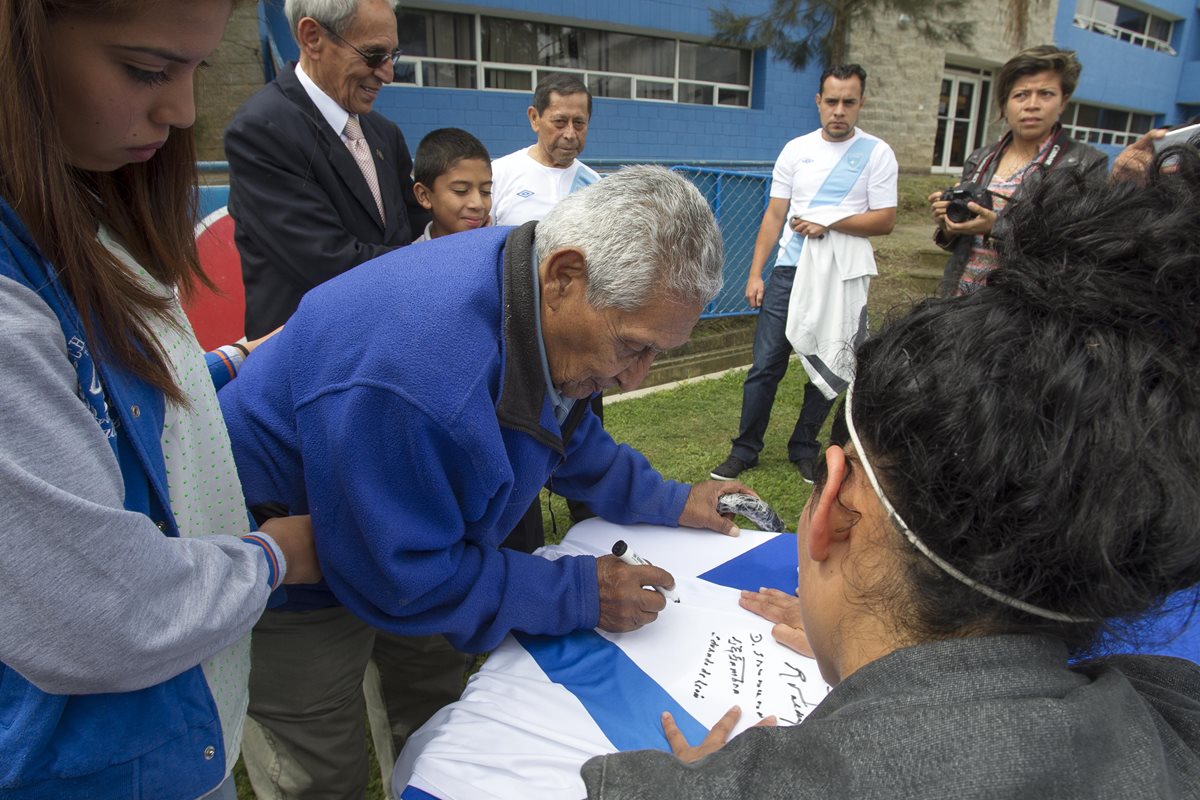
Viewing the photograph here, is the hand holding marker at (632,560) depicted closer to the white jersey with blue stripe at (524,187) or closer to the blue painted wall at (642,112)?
the white jersey with blue stripe at (524,187)

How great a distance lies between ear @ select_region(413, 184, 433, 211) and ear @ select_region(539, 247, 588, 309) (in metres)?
1.94

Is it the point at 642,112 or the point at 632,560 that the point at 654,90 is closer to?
the point at 642,112

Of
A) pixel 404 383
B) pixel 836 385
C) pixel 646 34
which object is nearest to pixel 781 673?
pixel 404 383

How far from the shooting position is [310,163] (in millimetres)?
2367

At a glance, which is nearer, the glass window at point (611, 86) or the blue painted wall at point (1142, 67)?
the glass window at point (611, 86)

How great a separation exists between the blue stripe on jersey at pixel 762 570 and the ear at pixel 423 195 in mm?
2097

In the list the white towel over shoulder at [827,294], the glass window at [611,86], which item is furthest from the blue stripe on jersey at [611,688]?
the glass window at [611,86]

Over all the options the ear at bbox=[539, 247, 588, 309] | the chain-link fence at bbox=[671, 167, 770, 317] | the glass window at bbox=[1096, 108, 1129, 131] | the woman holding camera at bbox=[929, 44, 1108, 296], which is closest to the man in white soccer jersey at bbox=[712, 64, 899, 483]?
the woman holding camera at bbox=[929, 44, 1108, 296]

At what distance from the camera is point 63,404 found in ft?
2.34

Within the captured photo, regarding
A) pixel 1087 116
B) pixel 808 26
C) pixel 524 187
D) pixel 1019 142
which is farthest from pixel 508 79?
pixel 1087 116

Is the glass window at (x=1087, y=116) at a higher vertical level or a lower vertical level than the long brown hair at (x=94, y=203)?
higher

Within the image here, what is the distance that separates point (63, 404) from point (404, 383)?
0.54 m

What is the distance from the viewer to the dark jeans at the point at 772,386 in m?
4.11

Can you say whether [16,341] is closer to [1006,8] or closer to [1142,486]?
[1142,486]
